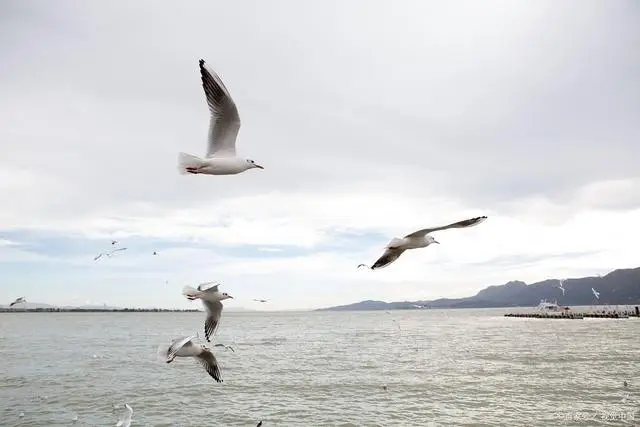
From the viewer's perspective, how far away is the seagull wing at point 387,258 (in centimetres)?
782

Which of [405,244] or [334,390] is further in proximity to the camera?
[334,390]

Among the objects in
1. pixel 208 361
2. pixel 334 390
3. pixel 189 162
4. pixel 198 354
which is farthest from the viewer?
pixel 334 390

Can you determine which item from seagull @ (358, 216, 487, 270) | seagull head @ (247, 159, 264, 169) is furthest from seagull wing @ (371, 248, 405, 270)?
seagull head @ (247, 159, 264, 169)

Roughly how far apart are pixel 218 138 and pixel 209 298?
3370 mm

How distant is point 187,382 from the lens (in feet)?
80.4

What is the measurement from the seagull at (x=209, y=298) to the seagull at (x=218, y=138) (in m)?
2.20

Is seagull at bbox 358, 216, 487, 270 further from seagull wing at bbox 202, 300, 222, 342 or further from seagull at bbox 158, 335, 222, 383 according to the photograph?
seagull wing at bbox 202, 300, 222, 342

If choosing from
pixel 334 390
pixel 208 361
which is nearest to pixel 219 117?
pixel 208 361

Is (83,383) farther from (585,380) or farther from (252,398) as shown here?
(585,380)

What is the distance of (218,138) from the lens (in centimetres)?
711

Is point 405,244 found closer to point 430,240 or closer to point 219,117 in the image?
point 430,240

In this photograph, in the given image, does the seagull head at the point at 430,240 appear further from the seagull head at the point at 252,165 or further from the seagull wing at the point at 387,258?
the seagull head at the point at 252,165

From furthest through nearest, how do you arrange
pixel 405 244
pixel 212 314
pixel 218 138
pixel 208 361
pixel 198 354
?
pixel 212 314 → pixel 208 361 → pixel 198 354 → pixel 405 244 → pixel 218 138

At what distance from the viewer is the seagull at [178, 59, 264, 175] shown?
21.5 ft
